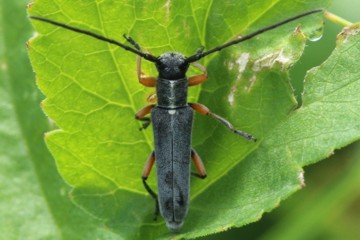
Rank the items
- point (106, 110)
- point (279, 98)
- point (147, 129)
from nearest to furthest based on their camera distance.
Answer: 1. point (279, 98)
2. point (106, 110)
3. point (147, 129)

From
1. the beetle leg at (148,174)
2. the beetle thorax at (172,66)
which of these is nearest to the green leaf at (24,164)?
the beetle leg at (148,174)

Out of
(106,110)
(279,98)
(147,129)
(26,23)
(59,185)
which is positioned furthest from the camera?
(26,23)

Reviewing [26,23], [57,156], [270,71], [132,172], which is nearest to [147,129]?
[132,172]

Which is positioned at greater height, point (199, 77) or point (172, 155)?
point (199, 77)

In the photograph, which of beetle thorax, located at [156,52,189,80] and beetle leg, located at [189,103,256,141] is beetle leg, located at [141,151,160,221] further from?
beetle thorax, located at [156,52,189,80]

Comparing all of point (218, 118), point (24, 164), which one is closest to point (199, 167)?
point (218, 118)

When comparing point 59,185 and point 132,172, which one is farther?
point 59,185

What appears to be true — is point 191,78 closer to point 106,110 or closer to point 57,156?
point 106,110

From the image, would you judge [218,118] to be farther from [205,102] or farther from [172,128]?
[172,128]
